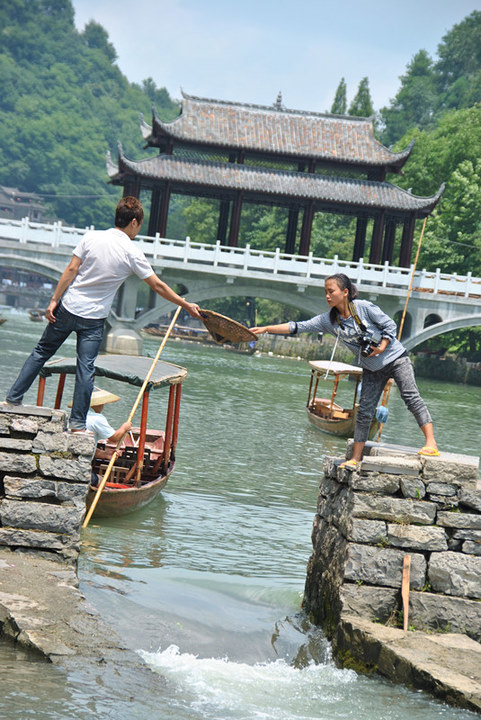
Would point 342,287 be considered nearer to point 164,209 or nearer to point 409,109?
point 164,209

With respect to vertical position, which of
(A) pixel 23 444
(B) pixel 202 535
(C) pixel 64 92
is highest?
(C) pixel 64 92

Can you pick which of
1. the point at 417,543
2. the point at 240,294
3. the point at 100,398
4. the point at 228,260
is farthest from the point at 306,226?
the point at 417,543

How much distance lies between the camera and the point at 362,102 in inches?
2349

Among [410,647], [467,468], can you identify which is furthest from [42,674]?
[467,468]

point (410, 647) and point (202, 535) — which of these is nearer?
point (410, 647)

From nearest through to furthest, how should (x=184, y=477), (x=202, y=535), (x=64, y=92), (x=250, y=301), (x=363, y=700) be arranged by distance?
(x=363, y=700)
(x=202, y=535)
(x=184, y=477)
(x=250, y=301)
(x=64, y=92)

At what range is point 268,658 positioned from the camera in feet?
19.4

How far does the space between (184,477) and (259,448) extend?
368cm

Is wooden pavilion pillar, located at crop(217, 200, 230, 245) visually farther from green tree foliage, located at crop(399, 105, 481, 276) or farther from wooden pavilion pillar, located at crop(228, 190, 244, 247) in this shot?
green tree foliage, located at crop(399, 105, 481, 276)

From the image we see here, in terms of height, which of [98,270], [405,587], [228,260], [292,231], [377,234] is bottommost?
[405,587]

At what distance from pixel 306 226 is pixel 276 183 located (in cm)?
213

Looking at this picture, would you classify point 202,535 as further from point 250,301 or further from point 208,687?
point 250,301

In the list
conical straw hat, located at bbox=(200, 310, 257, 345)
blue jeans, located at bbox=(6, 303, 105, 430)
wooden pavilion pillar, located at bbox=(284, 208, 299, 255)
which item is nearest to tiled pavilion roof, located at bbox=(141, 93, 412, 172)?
wooden pavilion pillar, located at bbox=(284, 208, 299, 255)

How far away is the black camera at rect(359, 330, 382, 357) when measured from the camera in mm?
5988
